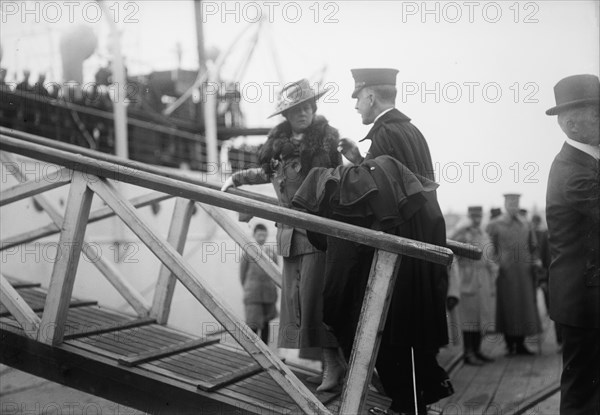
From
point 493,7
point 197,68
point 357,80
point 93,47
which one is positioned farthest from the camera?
point 197,68

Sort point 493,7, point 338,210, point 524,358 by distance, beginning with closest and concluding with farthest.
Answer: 1. point 338,210
2. point 493,7
3. point 524,358

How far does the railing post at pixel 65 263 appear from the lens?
3.29 metres

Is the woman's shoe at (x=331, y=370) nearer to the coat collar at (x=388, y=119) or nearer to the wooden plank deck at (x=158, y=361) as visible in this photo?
the wooden plank deck at (x=158, y=361)

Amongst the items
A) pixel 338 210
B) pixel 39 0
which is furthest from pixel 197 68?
pixel 338 210

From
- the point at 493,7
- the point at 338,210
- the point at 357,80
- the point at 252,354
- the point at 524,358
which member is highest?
the point at 493,7

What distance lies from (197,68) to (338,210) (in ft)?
32.8

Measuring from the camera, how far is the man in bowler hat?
123 inches

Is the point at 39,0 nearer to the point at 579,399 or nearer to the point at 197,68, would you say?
the point at 579,399

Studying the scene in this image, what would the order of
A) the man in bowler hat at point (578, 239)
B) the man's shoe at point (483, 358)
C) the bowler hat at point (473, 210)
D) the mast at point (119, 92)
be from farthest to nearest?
1. the bowler hat at point (473, 210)
2. the mast at point (119, 92)
3. the man's shoe at point (483, 358)
4. the man in bowler hat at point (578, 239)

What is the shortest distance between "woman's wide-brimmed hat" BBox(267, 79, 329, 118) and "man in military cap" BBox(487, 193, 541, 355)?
4.62 m

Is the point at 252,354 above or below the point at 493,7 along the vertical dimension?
below

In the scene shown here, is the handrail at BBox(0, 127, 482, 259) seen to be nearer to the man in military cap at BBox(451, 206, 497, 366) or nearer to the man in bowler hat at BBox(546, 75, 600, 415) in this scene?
the man in bowler hat at BBox(546, 75, 600, 415)

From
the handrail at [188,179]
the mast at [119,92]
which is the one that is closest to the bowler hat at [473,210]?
the mast at [119,92]

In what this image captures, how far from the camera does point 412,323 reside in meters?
3.04
